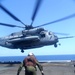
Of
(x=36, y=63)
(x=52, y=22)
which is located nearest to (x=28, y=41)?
(x=52, y=22)

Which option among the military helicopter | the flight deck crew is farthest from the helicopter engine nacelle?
the flight deck crew

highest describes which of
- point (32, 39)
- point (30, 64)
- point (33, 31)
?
point (33, 31)

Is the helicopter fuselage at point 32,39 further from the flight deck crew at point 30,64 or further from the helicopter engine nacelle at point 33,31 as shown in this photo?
the flight deck crew at point 30,64

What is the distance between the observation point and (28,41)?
40438mm

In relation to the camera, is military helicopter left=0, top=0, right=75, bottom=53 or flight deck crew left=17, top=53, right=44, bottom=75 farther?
military helicopter left=0, top=0, right=75, bottom=53

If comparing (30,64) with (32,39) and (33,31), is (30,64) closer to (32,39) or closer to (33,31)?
(33,31)

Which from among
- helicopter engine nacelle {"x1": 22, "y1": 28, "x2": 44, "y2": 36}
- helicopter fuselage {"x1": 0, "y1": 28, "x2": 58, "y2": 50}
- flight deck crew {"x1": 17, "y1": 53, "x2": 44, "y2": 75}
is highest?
helicopter engine nacelle {"x1": 22, "y1": 28, "x2": 44, "y2": 36}

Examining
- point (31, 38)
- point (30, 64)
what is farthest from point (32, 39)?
point (30, 64)

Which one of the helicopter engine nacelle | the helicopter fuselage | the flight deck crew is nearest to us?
the flight deck crew

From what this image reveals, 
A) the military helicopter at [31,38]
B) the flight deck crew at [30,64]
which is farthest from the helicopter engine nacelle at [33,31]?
the flight deck crew at [30,64]

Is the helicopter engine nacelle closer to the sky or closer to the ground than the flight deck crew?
closer to the sky

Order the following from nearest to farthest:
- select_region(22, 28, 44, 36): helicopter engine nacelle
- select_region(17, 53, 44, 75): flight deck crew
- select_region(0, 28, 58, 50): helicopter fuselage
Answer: select_region(17, 53, 44, 75): flight deck crew → select_region(22, 28, 44, 36): helicopter engine nacelle → select_region(0, 28, 58, 50): helicopter fuselage

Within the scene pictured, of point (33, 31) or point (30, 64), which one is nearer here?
point (30, 64)

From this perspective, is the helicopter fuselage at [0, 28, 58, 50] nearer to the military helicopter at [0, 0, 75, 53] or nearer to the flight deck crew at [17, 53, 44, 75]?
the military helicopter at [0, 0, 75, 53]
